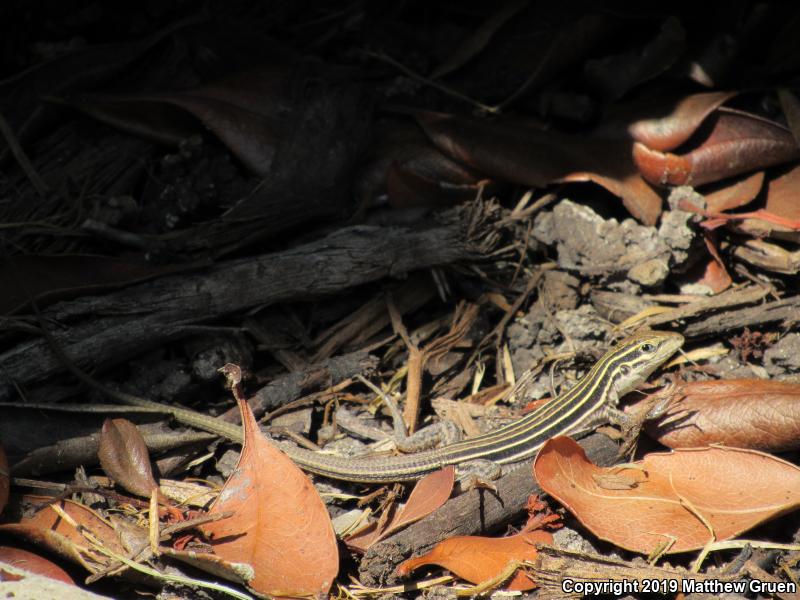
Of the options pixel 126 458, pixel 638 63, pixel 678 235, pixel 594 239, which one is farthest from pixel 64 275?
pixel 638 63

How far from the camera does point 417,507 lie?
2.33 m

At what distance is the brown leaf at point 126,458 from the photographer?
7.77 feet

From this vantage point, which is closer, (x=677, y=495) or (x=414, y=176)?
(x=677, y=495)

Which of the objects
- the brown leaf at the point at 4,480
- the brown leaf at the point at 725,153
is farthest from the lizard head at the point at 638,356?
the brown leaf at the point at 4,480

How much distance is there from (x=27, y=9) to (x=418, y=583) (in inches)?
119

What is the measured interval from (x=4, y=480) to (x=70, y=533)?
0.26 meters

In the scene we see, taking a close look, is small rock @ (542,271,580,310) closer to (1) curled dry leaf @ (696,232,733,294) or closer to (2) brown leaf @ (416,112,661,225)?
(2) brown leaf @ (416,112,661,225)

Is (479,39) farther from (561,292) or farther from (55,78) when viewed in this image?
(55,78)

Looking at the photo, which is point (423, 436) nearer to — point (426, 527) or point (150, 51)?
point (426, 527)

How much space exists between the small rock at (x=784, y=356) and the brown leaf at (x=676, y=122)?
0.89m

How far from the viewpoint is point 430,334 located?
294 centimetres

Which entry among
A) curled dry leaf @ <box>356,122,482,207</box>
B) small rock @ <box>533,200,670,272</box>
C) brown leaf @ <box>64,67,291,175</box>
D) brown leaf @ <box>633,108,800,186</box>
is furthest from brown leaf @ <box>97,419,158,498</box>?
brown leaf @ <box>633,108,800,186</box>

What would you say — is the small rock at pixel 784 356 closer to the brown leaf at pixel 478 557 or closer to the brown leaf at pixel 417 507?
the brown leaf at pixel 478 557

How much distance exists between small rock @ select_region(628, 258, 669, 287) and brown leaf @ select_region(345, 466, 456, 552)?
43.9 inches
